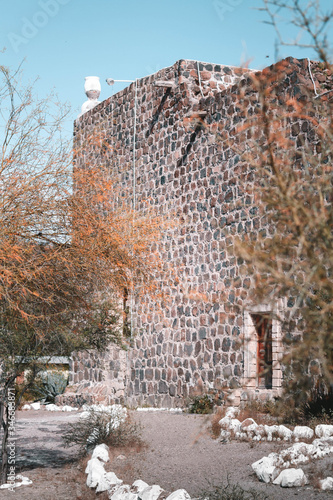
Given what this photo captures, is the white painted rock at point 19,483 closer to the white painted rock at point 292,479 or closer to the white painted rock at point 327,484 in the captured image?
the white painted rock at point 292,479

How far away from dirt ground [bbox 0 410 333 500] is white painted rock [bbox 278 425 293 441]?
15cm

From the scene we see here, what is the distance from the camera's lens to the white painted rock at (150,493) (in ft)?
21.9

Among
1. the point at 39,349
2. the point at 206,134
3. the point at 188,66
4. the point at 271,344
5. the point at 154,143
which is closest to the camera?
the point at 39,349

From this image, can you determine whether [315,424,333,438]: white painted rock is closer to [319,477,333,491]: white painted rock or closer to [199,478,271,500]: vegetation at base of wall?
[319,477,333,491]: white painted rock

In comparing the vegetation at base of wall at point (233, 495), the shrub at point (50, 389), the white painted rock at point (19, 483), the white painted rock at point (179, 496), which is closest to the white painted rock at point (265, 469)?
the vegetation at base of wall at point (233, 495)

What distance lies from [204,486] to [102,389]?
984cm

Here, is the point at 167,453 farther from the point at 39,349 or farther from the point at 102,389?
the point at 102,389

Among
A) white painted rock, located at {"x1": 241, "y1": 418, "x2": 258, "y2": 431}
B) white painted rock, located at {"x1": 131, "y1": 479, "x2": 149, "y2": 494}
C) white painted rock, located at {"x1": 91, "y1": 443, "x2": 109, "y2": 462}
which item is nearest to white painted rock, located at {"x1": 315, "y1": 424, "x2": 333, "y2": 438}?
white painted rock, located at {"x1": 241, "y1": 418, "x2": 258, "y2": 431}

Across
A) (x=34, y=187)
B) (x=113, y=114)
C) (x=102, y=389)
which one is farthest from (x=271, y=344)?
(x=113, y=114)

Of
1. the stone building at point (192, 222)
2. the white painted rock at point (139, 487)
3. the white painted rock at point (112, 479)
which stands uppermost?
the stone building at point (192, 222)

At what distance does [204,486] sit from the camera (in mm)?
7449

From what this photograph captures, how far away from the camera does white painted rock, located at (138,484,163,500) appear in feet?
21.9

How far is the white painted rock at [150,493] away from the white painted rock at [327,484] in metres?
1.47

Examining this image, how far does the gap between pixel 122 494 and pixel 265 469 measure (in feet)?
4.67
